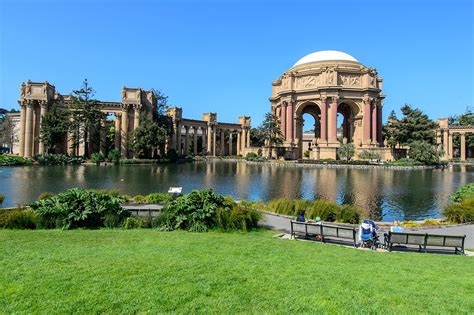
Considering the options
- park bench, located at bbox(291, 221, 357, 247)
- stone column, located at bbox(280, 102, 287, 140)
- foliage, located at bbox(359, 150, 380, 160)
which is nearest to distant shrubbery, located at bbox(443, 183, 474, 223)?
park bench, located at bbox(291, 221, 357, 247)

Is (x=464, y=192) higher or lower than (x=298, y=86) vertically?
lower

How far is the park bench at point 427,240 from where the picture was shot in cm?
878

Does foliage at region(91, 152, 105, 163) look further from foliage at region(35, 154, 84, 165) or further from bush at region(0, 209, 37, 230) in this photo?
bush at region(0, 209, 37, 230)

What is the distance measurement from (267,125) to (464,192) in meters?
59.9

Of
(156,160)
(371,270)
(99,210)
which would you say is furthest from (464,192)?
(156,160)

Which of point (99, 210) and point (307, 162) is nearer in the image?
point (99, 210)

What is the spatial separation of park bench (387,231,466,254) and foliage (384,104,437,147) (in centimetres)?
6853

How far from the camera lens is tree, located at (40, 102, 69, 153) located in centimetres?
5450

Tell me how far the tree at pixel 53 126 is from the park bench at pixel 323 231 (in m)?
54.3

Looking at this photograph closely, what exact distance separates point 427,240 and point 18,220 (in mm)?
12293

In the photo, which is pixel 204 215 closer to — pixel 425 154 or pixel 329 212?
pixel 329 212

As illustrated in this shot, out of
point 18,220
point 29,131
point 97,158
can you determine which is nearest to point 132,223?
point 18,220

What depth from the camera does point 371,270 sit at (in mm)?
6633

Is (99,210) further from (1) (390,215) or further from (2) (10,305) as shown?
(1) (390,215)
